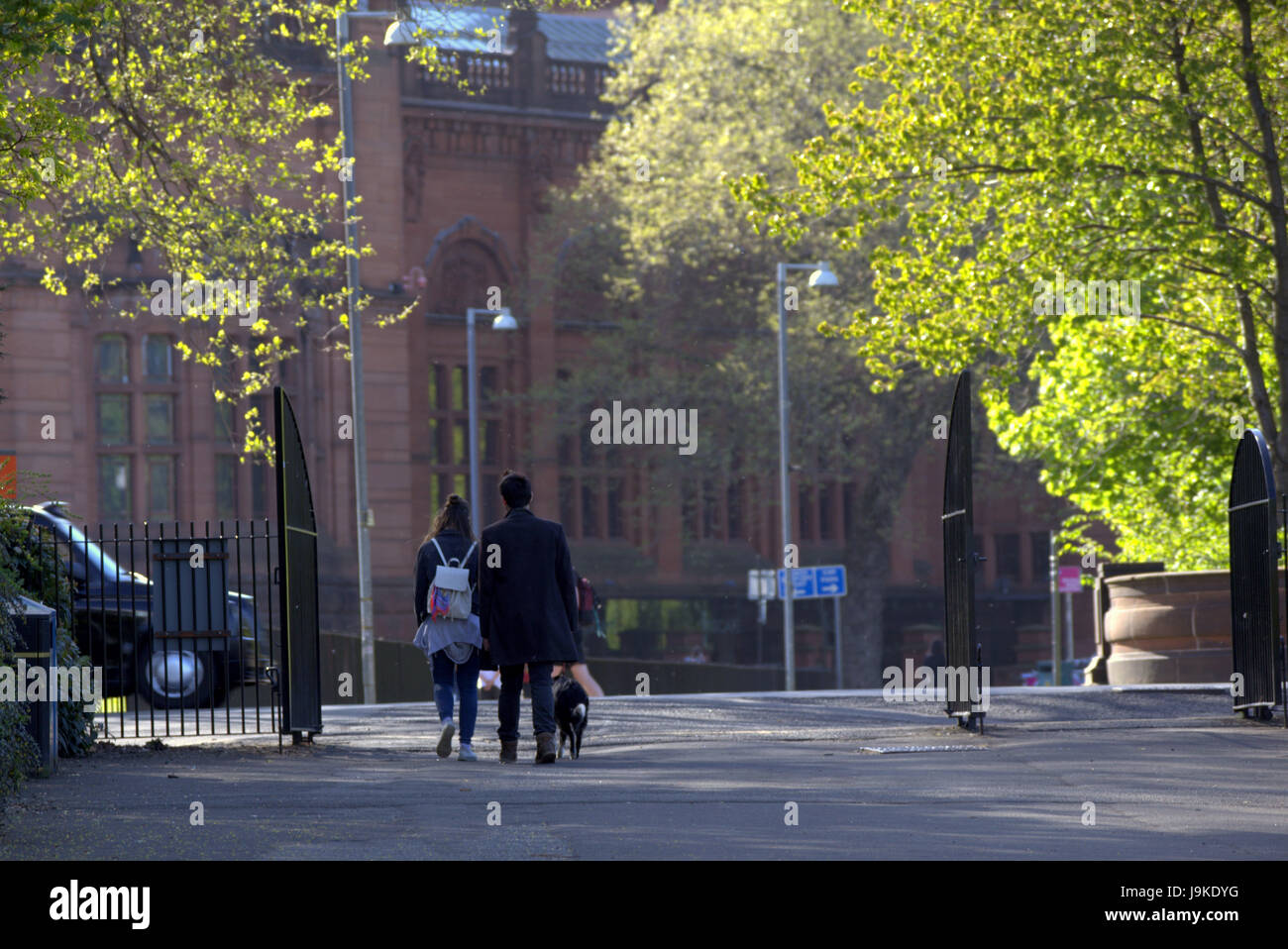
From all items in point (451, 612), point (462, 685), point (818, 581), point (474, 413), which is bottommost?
point (462, 685)

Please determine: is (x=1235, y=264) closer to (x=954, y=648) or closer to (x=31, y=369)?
(x=954, y=648)

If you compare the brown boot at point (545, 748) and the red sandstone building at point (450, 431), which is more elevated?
the red sandstone building at point (450, 431)

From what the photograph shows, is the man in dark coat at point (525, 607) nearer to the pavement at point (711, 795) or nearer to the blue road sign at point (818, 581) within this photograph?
the pavement at point (711, 795)

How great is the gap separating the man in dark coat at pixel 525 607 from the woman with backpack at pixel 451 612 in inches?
7.8

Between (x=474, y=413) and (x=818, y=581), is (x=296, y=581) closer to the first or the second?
(x=818, y=581)

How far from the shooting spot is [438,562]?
12.6m

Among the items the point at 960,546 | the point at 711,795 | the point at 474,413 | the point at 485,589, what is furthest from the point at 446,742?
the point at 474,413

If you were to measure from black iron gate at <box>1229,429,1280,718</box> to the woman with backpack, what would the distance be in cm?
542

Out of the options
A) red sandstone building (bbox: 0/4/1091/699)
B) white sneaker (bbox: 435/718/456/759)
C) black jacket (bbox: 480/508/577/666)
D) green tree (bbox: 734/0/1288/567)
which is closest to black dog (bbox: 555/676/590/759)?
black jacket (bbox: 480/508/577/666)

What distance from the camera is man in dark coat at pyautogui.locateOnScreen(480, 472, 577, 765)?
12062 millimetres

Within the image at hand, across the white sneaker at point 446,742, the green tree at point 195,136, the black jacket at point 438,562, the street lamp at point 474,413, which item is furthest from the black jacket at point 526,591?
the street lamp at point 474,413

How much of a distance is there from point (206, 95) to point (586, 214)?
22.9 metres

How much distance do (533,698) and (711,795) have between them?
265 cm

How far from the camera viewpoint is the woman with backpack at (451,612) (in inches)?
488
